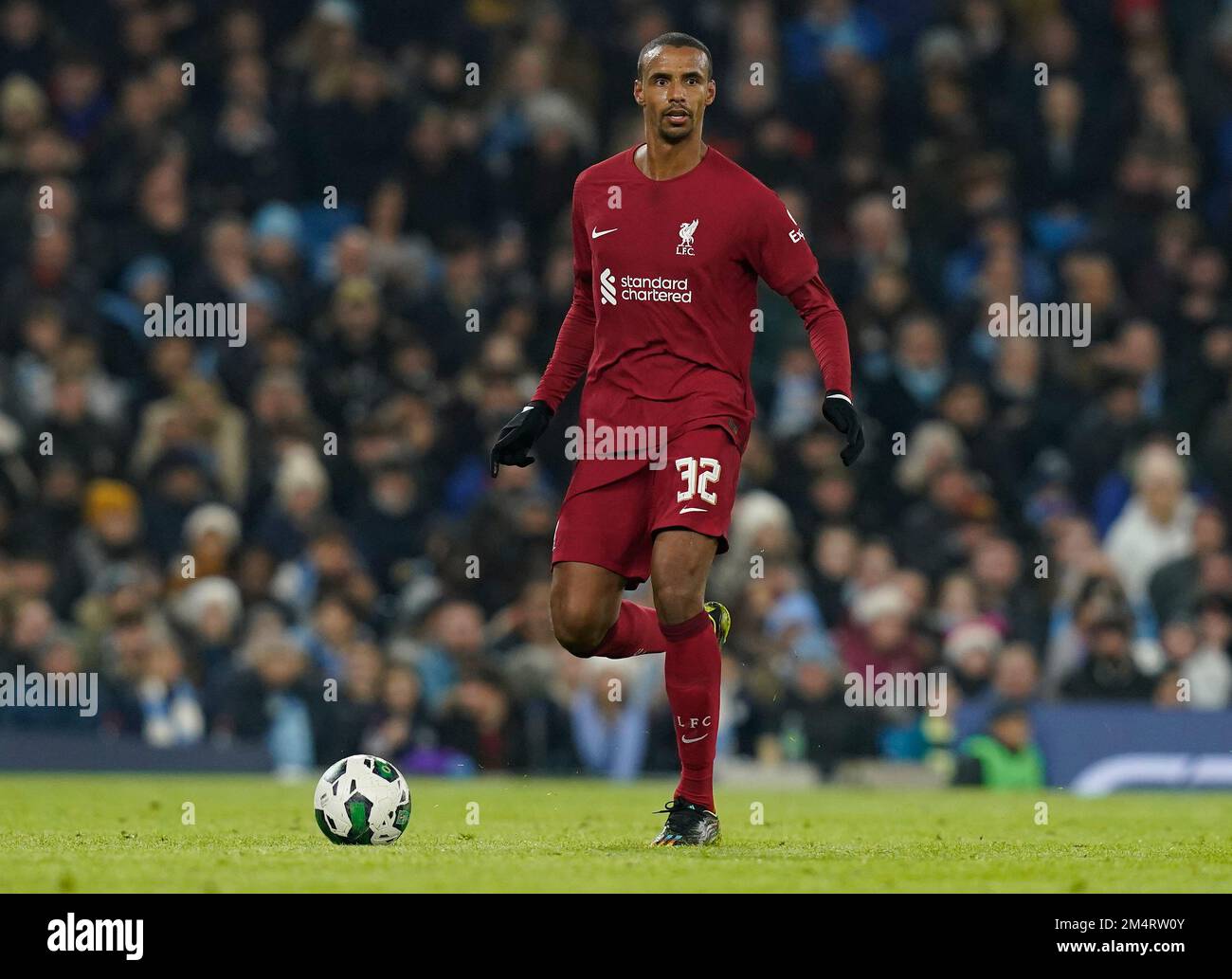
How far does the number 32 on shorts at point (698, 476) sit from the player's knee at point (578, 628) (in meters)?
0.59

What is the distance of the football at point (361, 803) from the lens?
27.2 feet

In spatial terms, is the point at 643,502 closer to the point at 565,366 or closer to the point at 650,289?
the point at 650,289

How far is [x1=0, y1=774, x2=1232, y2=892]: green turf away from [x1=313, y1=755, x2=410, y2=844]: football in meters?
0.09

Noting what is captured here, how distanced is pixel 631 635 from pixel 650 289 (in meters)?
1.30

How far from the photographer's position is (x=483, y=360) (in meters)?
15.9

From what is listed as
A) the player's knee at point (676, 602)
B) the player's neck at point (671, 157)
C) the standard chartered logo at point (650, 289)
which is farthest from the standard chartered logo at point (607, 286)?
the player's knee at point (676, 602)

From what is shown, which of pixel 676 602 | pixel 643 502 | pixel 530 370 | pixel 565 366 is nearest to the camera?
pixel 676 602

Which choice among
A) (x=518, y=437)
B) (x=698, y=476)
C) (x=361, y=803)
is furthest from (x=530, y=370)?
(x=361, y=803)

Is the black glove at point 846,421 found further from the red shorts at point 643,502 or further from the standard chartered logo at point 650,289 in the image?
the standard chartered logo at point 650,289

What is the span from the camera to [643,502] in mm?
8523

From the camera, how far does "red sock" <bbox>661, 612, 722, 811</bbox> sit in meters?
8.39

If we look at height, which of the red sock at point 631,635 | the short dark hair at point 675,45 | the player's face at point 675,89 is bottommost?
the red sock at point 631,635

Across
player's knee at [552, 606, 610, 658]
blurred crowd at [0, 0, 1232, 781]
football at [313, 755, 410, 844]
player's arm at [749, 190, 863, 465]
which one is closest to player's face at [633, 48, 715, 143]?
player's arm at [749, 190, 863, 465]
